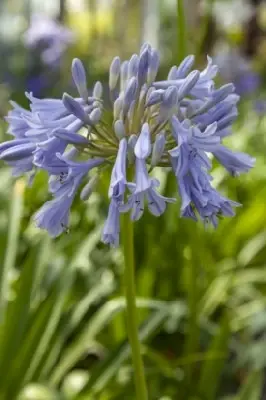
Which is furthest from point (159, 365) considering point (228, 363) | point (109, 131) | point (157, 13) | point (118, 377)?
point (157, 13)

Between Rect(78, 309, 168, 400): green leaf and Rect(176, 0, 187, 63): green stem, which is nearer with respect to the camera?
Rect(176, 0, 187, 63): green stem

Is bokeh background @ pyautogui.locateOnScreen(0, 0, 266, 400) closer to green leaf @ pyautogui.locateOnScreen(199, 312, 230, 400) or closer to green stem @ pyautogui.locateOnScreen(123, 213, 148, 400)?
green leaf @ pyautogui.locateOnScreen(199, 312, 230, 400)

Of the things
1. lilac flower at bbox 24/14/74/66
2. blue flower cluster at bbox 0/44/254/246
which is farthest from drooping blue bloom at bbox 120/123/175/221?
lilac flower at bbox 24/14/74/66

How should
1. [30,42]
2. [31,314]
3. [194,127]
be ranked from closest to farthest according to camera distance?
[194,127], [31,314], [30,42]

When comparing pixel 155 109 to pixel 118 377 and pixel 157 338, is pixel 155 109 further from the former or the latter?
pixel 157 338

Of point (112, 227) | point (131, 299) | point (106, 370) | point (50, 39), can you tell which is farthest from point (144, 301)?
point (50, 39)
